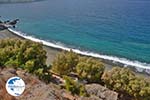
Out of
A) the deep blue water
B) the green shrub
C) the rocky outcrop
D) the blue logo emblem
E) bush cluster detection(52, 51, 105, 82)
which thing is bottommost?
the deep blue water

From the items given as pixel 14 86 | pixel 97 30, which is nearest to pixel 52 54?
pixel 97 30

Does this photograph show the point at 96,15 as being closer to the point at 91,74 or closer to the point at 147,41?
the point at 147,41

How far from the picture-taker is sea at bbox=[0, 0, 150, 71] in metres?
64.7

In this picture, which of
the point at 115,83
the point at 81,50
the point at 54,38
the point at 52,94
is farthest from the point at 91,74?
the point at 54,38

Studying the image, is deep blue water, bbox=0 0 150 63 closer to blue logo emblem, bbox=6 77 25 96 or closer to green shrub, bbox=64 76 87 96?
green shrub, bbox=64 76 87 96

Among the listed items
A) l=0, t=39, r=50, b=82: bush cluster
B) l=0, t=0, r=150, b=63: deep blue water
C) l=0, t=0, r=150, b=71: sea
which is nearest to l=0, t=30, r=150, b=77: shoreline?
l=0, t=0, r=150, b=71: sea

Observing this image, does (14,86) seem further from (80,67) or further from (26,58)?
(80,67)

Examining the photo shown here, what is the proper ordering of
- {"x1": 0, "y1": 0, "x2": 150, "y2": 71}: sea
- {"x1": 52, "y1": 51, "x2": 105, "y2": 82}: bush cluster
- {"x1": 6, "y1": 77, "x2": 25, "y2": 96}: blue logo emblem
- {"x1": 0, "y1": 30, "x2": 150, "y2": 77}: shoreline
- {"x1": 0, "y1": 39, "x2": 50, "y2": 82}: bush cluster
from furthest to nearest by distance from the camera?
1. {"x1": 0, "y1": 0, "x2": 150, "y2": 71}: sea
2. {"x1": 0, "y1": 30, "x2": 150, "y2": 77}: shoreline
3. {"x1": 52, "y1": 51, "x2": 105, "y2": 82}: bush cluster
4. {"x1": 0, "y1": 39, "x2": 50, "y2": 82}: bush cluster
5. {"x1": 6, "y1": 77, "x2": 25, "y2": 96}: blue logo emblem

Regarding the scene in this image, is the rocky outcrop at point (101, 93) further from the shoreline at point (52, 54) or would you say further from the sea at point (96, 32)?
the sea at point (96, 32)

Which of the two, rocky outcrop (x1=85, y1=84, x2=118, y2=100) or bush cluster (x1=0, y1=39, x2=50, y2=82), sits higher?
bush cluster (x1=0, y1=39, x2=50, y2=82)

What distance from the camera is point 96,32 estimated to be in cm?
8575

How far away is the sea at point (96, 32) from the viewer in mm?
64688

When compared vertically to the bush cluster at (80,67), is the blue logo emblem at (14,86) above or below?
above

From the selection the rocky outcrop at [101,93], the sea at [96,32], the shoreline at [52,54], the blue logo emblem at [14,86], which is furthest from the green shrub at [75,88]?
the sea at [96,32]
